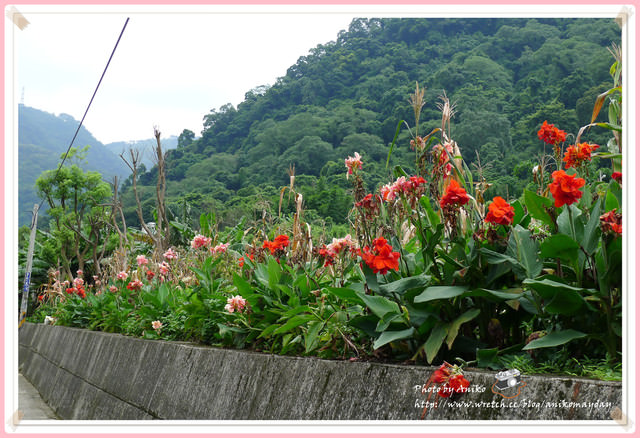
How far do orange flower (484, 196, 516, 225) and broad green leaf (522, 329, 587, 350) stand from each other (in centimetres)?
38

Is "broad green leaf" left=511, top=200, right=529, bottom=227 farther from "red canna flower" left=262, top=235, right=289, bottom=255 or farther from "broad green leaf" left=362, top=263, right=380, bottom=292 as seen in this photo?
"red canna flower" left=262, top=235, right=289, bottom=255

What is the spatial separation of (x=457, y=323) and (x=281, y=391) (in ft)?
2.82

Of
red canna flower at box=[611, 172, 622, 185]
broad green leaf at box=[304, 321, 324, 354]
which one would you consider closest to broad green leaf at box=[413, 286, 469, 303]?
red canna flower at box=[611, 172, 622, 185]

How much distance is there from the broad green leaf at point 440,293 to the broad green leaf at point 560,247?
0.29 m

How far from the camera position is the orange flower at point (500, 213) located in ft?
5.54

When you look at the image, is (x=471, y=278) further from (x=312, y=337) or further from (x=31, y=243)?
(x=31, y=243)

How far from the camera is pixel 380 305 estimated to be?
1992 millimetres

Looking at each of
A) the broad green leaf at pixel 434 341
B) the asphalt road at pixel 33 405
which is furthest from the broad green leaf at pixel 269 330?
the asphalt road at pixel 33 405

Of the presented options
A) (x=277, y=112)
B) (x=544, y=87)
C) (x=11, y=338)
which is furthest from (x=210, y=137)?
(x=11, y=338)

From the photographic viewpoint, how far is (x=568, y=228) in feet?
6.01

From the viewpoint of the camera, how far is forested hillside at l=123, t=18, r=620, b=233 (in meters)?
21.8

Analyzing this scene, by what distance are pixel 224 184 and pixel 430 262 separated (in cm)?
2825
